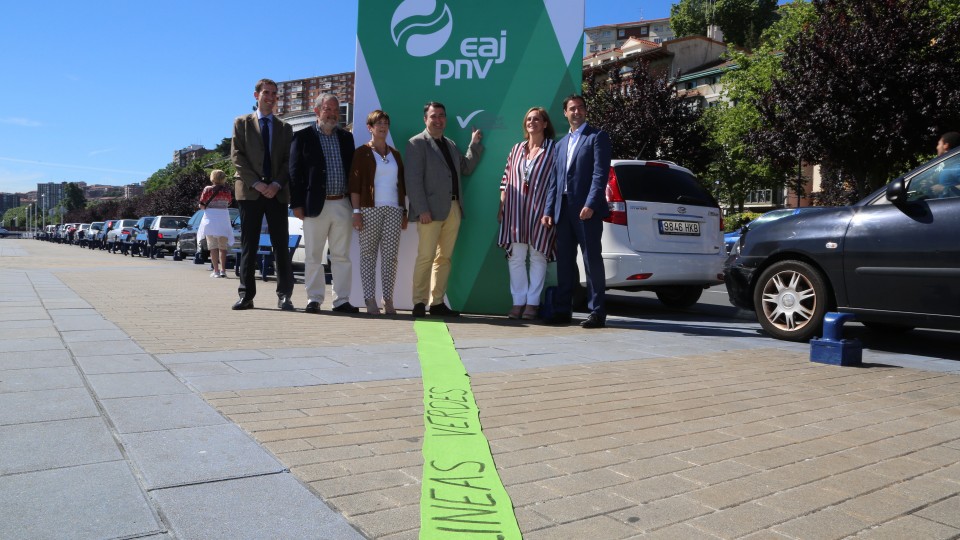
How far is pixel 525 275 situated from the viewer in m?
7.82

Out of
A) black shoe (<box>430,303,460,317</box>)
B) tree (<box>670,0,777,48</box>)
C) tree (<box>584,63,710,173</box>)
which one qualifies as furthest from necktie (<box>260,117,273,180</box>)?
tree (<box>670,0,777,48</box>)

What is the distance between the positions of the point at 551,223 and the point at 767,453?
4.43 metres

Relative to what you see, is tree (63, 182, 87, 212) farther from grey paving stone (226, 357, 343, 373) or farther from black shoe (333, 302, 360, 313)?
grey paving stone (226, 357, 343, 373)

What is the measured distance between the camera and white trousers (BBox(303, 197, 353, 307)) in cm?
793

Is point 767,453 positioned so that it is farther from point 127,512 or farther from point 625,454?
point 127,512

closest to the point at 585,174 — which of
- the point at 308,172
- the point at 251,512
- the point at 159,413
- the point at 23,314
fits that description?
the point at 308,172

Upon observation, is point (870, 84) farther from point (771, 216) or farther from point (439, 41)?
point (439, 41)

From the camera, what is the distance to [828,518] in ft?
8.37

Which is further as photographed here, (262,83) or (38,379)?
(262,83)

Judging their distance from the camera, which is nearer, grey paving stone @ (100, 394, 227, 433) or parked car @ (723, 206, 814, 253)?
grey paving stone @ (100, 394, 227, 433)

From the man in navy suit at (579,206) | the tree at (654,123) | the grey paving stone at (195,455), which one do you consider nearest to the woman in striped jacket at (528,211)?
the man in navy suit at (579,206)

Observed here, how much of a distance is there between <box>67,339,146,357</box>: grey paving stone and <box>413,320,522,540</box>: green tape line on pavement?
1960 mm

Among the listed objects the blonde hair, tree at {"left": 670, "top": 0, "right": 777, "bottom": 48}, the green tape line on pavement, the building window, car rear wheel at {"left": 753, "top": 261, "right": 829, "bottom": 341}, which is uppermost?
tree at {"left": 670, "top": 0, "right": 777, "bottom": 48}

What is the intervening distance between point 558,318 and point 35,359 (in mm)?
4438
